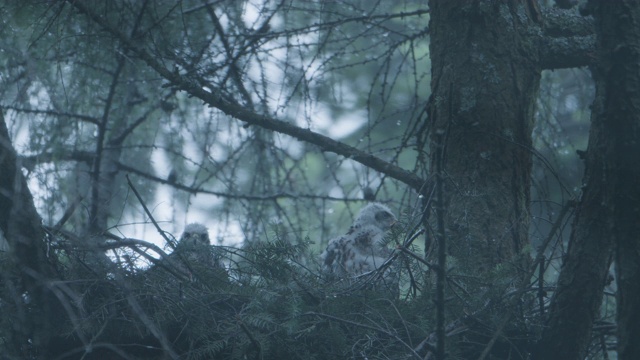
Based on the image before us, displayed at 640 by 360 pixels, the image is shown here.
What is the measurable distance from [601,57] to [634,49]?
104mm

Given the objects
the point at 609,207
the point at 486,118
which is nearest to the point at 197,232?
the point at 486,118

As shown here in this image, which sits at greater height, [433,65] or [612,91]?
[433,65]

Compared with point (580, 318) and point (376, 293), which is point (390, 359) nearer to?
point (376, 293)

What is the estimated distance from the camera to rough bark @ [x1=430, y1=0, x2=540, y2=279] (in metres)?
3.87

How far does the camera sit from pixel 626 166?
2.70 metres

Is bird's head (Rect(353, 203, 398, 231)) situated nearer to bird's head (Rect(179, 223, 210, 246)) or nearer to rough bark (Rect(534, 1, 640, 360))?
bird's head (Rect(179, 223, 210, 246))

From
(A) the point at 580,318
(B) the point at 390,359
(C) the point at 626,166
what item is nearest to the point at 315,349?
(B) the point at 390,359

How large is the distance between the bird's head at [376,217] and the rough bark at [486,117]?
1700 millimetres

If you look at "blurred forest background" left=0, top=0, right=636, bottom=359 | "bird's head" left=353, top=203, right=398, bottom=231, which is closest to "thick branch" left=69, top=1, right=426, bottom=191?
"blurred forest background" left=0, top=0, right=636, bottom=359

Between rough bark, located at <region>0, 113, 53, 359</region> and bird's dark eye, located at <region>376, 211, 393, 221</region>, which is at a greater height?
bird's dark eye, located at <region>376, 211, 393, 221</region>

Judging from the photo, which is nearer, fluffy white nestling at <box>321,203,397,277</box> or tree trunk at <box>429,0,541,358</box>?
tree trunk at <box>429,0,541,358</box>

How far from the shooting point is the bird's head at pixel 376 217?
5.76 m

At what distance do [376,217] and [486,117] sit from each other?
78.8 inches

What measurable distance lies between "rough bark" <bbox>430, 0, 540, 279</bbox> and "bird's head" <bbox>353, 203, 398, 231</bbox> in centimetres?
170
